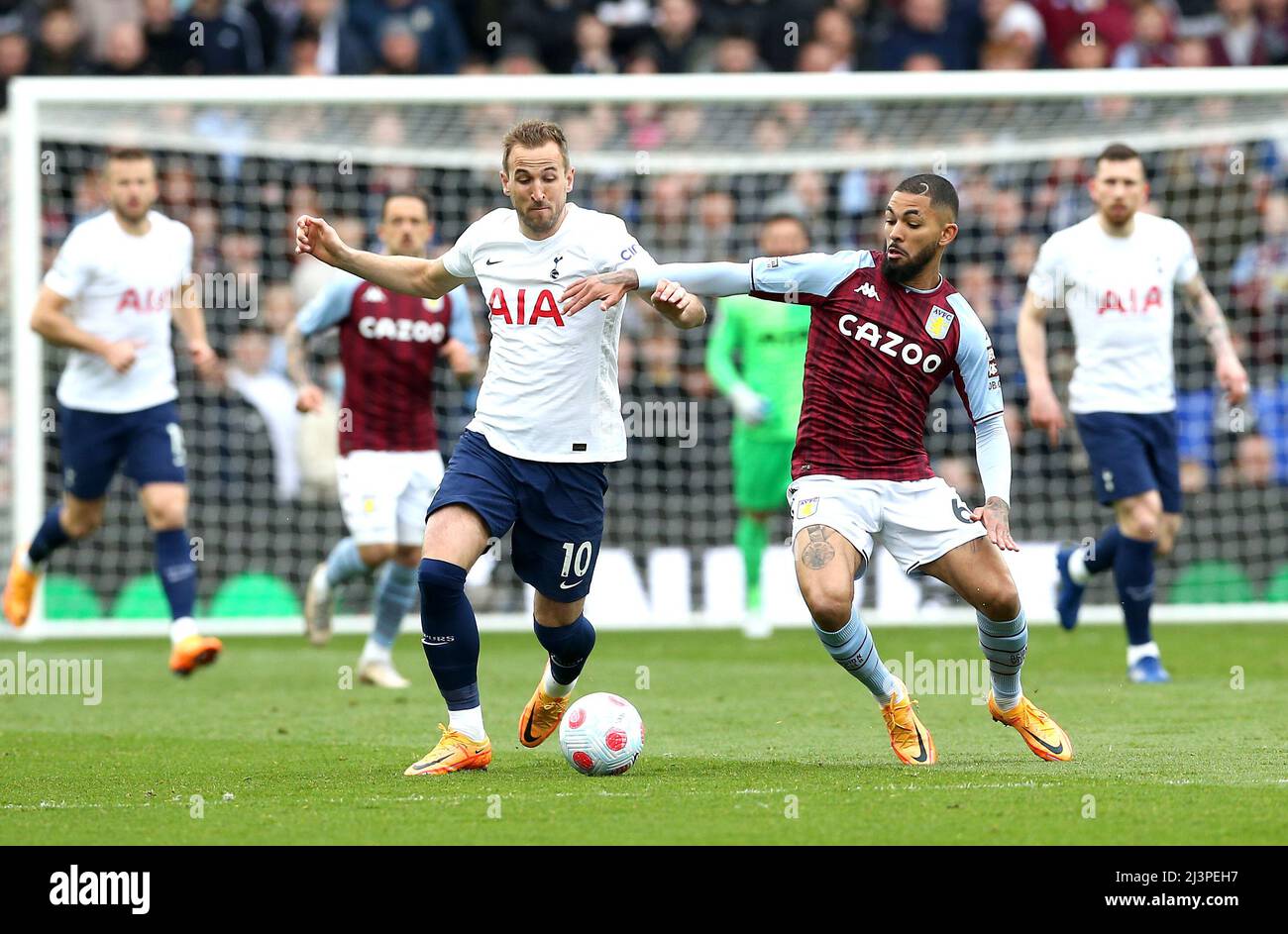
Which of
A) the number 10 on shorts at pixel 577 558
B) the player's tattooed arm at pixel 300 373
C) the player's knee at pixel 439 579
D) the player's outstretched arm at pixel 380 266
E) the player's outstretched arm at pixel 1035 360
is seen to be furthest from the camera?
the player's tattooed arm at pixel 300 373

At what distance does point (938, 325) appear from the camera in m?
7.18

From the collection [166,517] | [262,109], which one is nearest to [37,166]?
[262,109]

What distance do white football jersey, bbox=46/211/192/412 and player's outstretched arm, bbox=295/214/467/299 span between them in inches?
143

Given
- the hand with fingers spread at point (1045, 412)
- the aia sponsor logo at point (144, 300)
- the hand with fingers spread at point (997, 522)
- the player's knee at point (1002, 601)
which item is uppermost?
the aia sponsor logo at point (144, 300)

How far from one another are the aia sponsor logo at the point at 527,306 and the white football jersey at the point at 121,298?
4.04 metres

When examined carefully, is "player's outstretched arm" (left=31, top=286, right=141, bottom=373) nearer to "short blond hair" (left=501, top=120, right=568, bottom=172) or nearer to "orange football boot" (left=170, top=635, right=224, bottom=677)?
"orange football boot" (left=170, top=635, right=224, bottom=677)

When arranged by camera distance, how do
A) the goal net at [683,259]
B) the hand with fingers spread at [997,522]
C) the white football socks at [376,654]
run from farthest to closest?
1. the goal net at [683,259]
2. the white football socks at [376,654]
3. the hand with fingers spread at [997,522]

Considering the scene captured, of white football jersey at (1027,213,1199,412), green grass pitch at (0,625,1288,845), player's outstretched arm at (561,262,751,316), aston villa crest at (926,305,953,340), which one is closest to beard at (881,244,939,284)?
aston villa crest at (926,305,953,340)

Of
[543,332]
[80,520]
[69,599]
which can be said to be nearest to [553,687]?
[543,332]

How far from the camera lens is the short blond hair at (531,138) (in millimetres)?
6945

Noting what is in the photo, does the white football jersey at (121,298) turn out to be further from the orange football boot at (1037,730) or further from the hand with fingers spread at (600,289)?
the orange football boot at (1037,730)

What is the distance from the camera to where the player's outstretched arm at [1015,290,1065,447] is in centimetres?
975

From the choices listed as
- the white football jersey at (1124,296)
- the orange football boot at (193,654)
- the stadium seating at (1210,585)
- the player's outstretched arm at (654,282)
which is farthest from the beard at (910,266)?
the stadium seating at (1210,585)
